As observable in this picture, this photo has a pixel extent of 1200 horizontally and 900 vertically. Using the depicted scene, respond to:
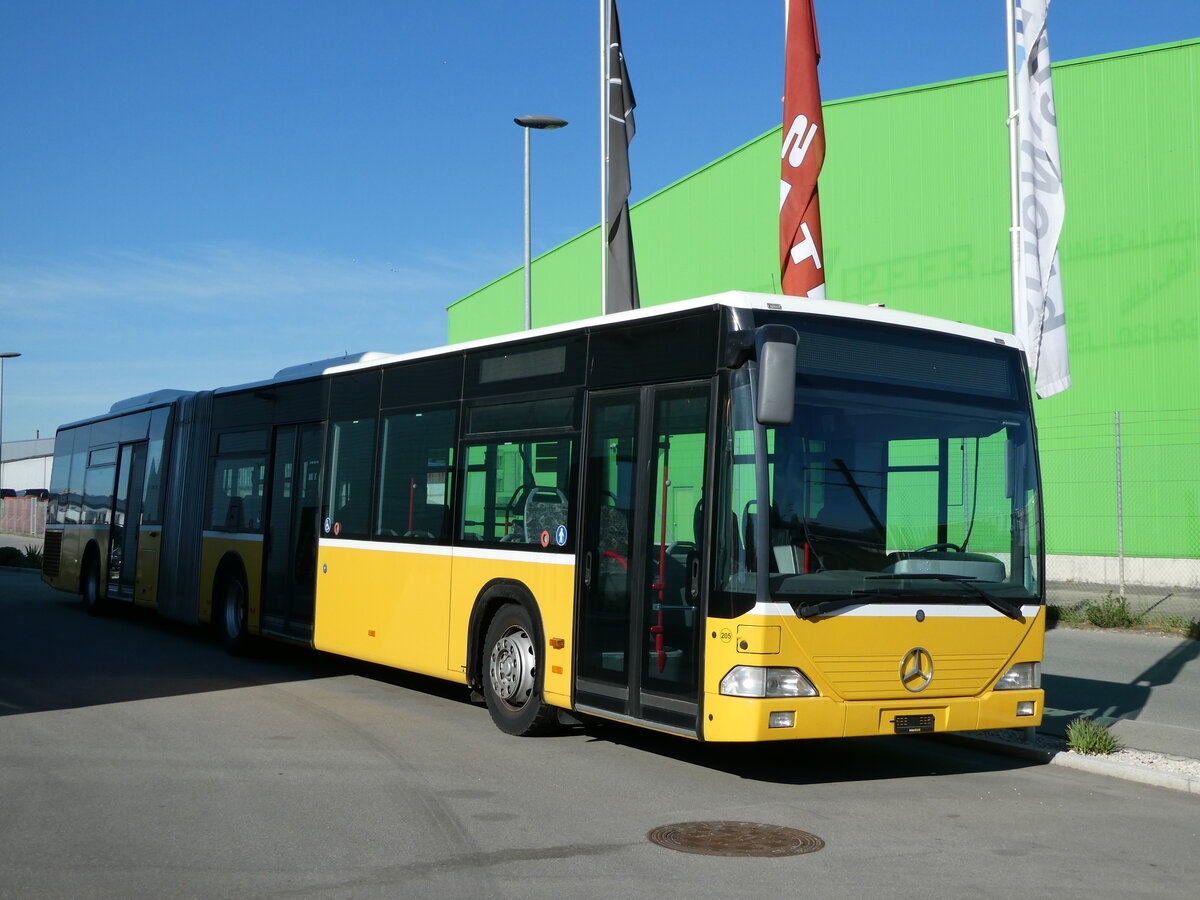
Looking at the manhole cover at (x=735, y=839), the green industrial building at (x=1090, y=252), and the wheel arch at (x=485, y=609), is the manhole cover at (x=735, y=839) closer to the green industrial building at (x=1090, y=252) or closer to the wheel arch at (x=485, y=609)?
the wheel arch at (x=485, y=609)

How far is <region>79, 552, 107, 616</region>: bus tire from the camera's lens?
2124 cm

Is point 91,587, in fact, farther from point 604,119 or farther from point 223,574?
point 604,119

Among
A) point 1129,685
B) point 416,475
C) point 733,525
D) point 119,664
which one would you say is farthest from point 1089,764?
point 119,664

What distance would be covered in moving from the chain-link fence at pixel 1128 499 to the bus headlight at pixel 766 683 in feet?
58.1

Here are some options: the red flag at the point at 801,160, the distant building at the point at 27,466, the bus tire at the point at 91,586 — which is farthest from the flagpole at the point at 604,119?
the distant building at the point at 27,466

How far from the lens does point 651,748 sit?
9961mm

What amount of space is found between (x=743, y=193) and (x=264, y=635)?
22.6m

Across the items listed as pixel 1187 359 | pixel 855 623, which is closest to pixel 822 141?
pixel 855 623

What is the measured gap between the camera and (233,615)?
16.0 meters

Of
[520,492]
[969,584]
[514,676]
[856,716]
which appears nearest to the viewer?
[856,716]

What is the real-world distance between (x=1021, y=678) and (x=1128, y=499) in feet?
59.0

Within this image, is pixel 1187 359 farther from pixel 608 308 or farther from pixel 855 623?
pixel 855 623

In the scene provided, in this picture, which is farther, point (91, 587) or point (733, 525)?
point (91, 587)

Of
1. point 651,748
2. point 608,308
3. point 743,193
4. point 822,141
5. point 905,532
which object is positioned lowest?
point 651,748
